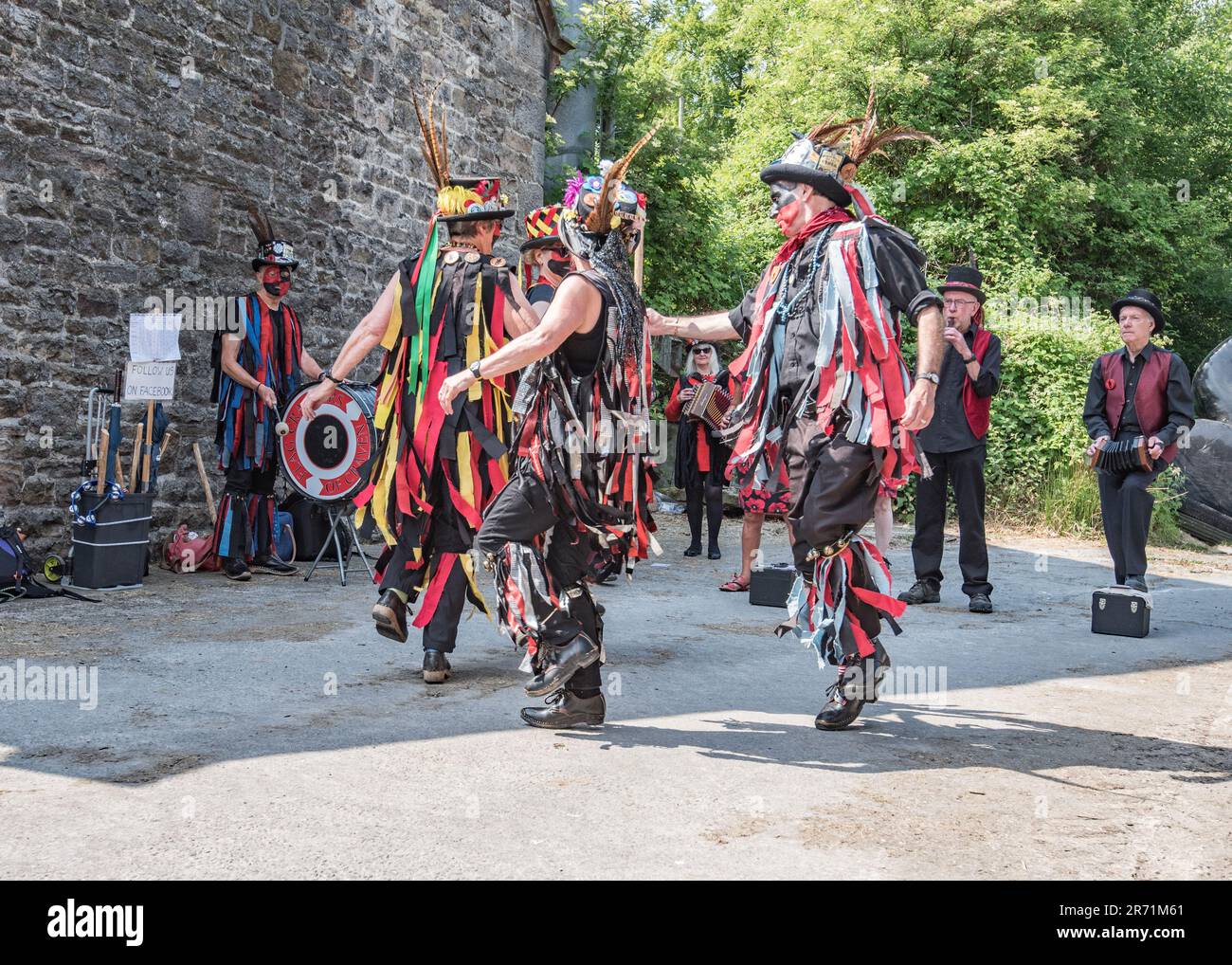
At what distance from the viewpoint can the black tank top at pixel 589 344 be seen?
4.40 metres

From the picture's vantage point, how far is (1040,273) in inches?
719

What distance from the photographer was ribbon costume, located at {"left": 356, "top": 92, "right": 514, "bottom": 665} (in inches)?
205

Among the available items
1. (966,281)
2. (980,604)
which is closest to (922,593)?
(980,604)

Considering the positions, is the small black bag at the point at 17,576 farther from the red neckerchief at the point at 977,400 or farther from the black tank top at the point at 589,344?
the red neckerchief at the point at 977,400

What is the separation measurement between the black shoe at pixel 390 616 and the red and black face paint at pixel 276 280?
14.2 feet

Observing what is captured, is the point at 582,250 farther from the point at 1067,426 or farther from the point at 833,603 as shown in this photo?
the point at 1067,426

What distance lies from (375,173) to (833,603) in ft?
26.0

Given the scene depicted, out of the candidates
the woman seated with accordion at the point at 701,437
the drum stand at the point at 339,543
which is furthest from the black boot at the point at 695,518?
the drum stand at the point at 339,543

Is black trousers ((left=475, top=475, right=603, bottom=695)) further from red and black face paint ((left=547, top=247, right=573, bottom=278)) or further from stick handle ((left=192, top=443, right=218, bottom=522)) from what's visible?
stick handle ((left=192, top=443, right=218, bottom=522))

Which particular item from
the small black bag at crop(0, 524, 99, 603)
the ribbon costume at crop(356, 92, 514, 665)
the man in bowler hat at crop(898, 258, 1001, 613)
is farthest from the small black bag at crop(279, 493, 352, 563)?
the man in bowler hat at crop(898, 258, 1001, 613)

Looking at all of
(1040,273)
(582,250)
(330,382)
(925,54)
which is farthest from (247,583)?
(925,54)

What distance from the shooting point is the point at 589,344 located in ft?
14.5

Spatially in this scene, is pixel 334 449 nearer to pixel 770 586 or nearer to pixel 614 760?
pixel 770 586

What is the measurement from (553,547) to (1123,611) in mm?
3967
